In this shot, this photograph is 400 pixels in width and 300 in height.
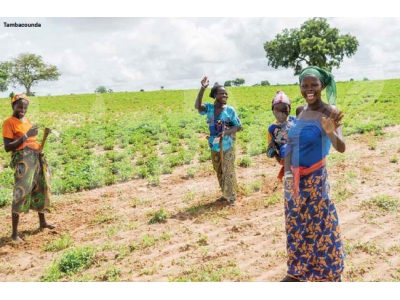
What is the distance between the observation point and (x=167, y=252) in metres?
4.21

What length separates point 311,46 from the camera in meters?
26.5

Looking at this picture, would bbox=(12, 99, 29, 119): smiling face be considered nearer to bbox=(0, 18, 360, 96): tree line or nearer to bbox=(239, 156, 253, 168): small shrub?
bbox=(239, 156, 253, 168): small shrub

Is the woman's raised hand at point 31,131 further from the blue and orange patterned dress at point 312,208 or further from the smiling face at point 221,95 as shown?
the blue and orange patterned dress at point 312,208

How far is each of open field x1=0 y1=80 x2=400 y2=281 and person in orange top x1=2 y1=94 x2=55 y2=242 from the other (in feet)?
1.40

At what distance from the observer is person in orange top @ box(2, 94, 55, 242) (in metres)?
4.43

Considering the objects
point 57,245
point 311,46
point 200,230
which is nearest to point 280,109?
point 200,230

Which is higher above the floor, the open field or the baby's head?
the baby's head

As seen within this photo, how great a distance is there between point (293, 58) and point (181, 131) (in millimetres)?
17259

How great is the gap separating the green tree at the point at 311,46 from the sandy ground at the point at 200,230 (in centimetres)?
1990

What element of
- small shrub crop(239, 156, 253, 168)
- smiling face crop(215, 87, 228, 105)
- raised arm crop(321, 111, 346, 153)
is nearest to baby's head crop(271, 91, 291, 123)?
raised arm crop(321, 111, 346, 153)

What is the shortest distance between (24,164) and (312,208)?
3.33 meters

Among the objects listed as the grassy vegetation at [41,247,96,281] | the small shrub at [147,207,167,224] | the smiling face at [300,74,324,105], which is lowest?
the grassy vegetation at [41,247,96,281]

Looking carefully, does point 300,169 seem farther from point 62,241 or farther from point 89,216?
point 89,216

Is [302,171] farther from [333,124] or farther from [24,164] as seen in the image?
[24,164]
